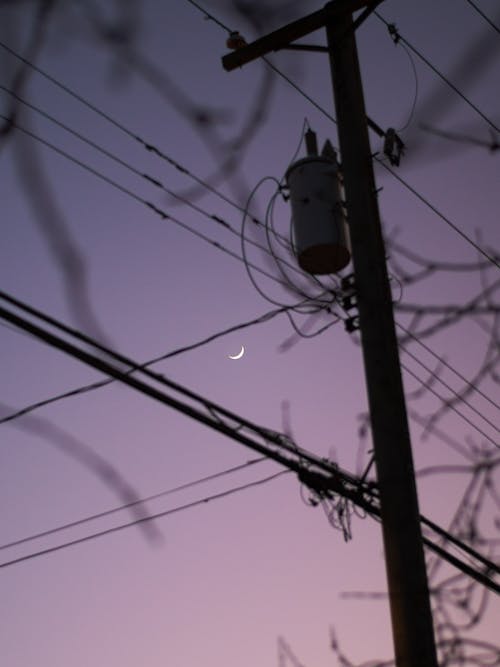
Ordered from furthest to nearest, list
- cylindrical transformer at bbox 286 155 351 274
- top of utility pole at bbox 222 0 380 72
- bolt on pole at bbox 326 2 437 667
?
top of utility pole at bbox 222 0 380 72 < cylindrical transformer at bbox 286 155 351 274 < bolt on pole at bbox 326 2 437 667

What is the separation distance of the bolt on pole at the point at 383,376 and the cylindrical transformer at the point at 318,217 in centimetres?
20

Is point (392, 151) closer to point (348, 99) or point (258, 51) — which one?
point (348, 99)

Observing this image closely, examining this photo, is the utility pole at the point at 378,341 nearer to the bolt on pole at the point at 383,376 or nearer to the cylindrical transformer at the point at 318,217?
the bolt on pole at the point at 383,376

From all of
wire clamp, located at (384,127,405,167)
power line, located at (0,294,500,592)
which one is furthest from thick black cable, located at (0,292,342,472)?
wire clamp, located at (384,127,405,167)

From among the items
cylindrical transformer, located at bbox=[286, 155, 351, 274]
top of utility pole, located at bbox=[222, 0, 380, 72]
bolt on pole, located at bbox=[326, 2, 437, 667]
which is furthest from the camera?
top of utility pole, located at bbox=[222, 0, 380, 72]

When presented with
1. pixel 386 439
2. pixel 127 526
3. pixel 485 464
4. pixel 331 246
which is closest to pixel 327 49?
pixel 331 246

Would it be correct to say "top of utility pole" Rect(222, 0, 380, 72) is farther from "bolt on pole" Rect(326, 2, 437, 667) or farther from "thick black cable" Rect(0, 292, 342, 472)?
"thick black cable" Rect(0, 292, 342, 472)

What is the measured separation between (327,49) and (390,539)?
3.41 m

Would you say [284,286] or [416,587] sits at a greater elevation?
[284,286]

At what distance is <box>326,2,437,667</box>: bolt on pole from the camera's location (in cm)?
410

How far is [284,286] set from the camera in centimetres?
593

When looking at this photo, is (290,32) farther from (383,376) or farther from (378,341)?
(383,376)

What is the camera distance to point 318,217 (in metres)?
5.50

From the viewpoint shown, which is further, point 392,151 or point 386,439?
point 392,151
